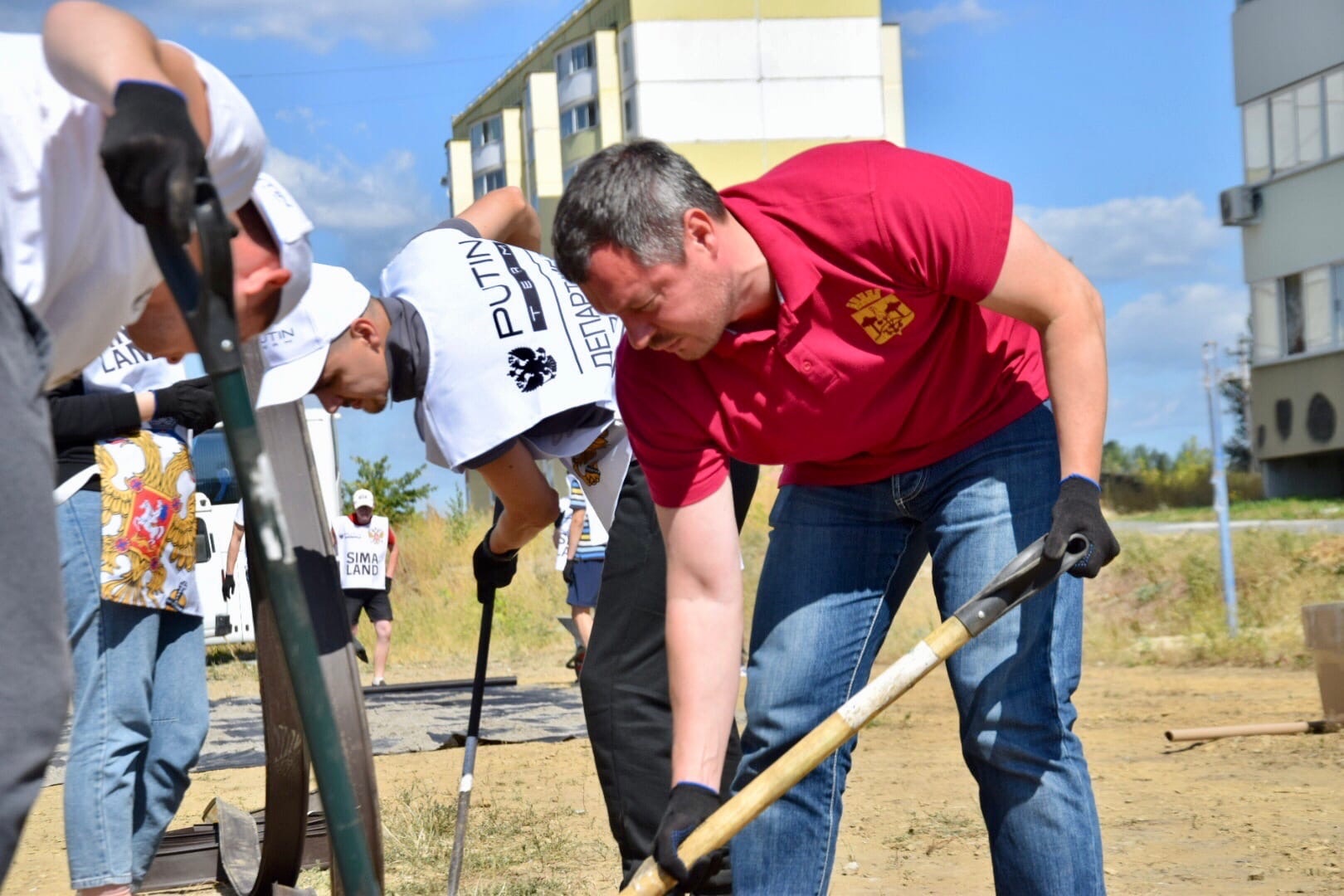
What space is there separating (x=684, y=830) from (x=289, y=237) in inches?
52.9

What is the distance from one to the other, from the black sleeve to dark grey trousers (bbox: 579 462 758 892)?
1.28m

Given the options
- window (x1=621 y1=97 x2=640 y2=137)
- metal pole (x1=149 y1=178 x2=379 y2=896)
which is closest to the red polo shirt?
metal pole (x1=149 y1=178 x2=379 y2=896)

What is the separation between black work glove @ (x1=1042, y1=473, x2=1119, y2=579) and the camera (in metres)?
2.65

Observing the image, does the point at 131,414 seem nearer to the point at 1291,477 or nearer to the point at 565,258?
the point at 565,258

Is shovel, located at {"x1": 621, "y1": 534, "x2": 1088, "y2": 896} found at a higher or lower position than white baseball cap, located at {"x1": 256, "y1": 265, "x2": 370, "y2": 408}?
lower

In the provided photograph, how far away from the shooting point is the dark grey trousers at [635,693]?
3.48m

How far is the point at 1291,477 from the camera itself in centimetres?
2805

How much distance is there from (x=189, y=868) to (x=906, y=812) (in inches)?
99.9

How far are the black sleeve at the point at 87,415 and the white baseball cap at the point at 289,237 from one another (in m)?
1.78

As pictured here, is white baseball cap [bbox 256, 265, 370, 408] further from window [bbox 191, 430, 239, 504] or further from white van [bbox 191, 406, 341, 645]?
window [bbox 191, 430, 239, 504]

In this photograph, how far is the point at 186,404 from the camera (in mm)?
3779

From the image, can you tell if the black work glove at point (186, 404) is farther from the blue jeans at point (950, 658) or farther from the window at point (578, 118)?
the window at point (578, 118)

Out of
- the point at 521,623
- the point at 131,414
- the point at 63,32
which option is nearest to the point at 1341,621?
the point at 131,414

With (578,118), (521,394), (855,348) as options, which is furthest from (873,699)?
(578,118)
